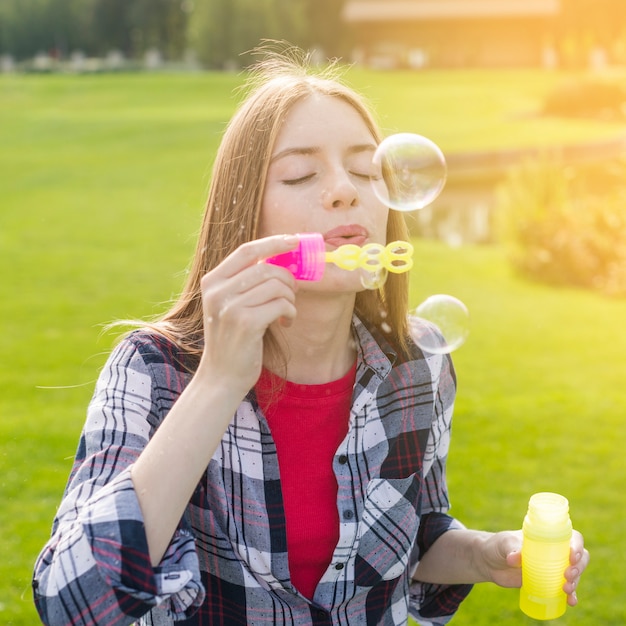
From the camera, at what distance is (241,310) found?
1284 millimetres

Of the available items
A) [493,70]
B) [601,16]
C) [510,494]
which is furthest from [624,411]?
[493,70]

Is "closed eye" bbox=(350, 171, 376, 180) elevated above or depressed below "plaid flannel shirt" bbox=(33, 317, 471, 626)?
above

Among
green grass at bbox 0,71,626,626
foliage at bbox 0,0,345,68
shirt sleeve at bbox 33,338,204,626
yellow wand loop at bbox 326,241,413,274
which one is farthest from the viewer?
foliage at bbox 0,0,345,68

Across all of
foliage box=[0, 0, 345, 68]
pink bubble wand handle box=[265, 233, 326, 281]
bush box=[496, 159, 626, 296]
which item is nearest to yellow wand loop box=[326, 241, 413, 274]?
pink bubble wand handle box=[265, 233, 326, 281]

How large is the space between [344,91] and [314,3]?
30.2 metres

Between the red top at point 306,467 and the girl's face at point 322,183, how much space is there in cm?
26

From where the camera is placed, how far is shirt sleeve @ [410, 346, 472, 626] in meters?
1.84

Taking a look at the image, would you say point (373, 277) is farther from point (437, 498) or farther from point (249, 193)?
point (437, 498)

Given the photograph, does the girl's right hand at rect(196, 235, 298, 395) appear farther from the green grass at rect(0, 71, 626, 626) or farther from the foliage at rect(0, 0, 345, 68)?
the foliage at rect(0, 0, 345, 68)

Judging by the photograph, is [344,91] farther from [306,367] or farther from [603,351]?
[603,351]

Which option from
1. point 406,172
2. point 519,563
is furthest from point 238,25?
point 519,563

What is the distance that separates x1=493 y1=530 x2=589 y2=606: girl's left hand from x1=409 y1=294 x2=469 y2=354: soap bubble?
1.40 feet

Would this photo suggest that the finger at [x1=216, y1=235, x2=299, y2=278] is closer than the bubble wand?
Yes

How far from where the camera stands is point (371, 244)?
1.63 metres
